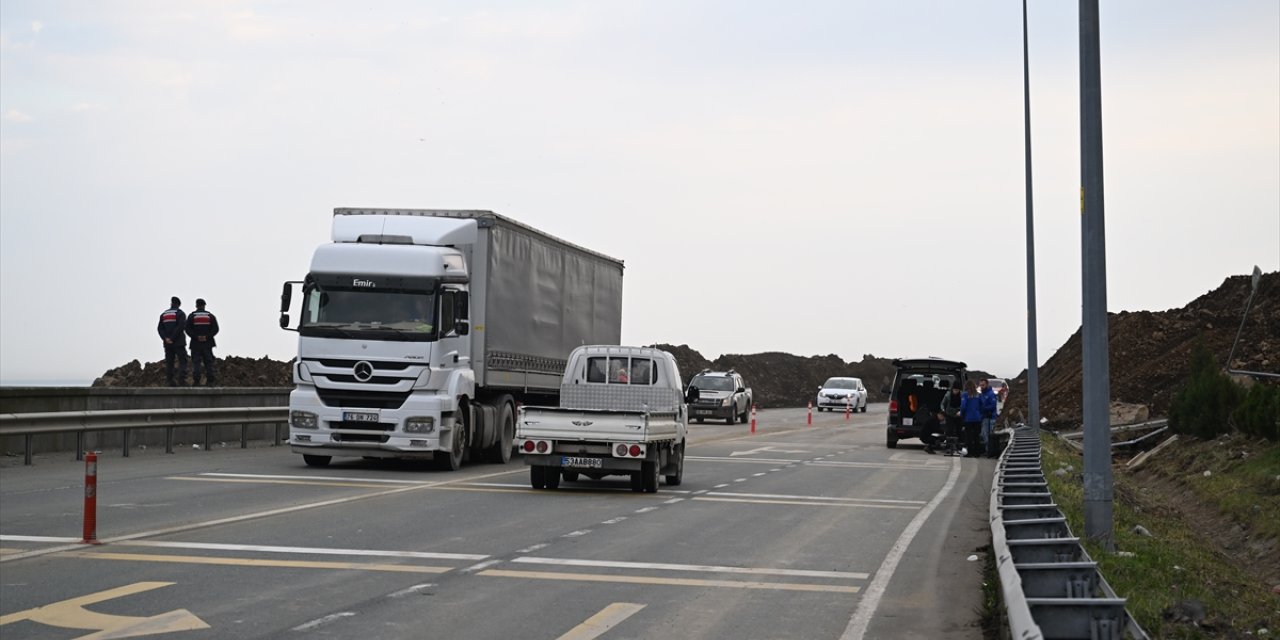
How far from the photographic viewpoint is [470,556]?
13047mm

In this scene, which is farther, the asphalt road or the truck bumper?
the truck bumper

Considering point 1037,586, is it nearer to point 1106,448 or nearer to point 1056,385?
point 1106,448

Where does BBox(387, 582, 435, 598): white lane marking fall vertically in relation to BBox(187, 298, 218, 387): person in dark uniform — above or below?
below

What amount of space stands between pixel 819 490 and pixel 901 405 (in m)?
15.9

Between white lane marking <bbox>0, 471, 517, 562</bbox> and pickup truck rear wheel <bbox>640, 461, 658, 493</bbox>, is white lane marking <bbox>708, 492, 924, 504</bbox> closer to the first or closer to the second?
pickup truck rear wheel <bbox>640, 461, 658, 493</bbox>

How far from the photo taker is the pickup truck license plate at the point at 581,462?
20484 millimetres

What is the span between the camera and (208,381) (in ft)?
107

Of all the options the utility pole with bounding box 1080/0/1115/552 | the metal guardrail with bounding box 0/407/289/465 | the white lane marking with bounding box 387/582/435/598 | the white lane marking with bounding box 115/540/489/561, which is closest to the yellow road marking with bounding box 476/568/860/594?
the white lane marking with bounding box 387/582/435/598

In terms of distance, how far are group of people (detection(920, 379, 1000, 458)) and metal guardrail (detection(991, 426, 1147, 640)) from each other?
2219cm

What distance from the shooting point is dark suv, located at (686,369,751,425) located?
54.8 metres

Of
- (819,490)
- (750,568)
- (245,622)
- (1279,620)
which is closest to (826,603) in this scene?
(750,568)

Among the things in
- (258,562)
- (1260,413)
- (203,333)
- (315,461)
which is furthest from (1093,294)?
(203,333)

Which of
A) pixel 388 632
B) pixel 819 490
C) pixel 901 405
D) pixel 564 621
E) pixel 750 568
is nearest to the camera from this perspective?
pixel 388 632

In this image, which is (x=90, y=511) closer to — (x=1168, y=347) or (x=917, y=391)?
(x=917, y=391)
